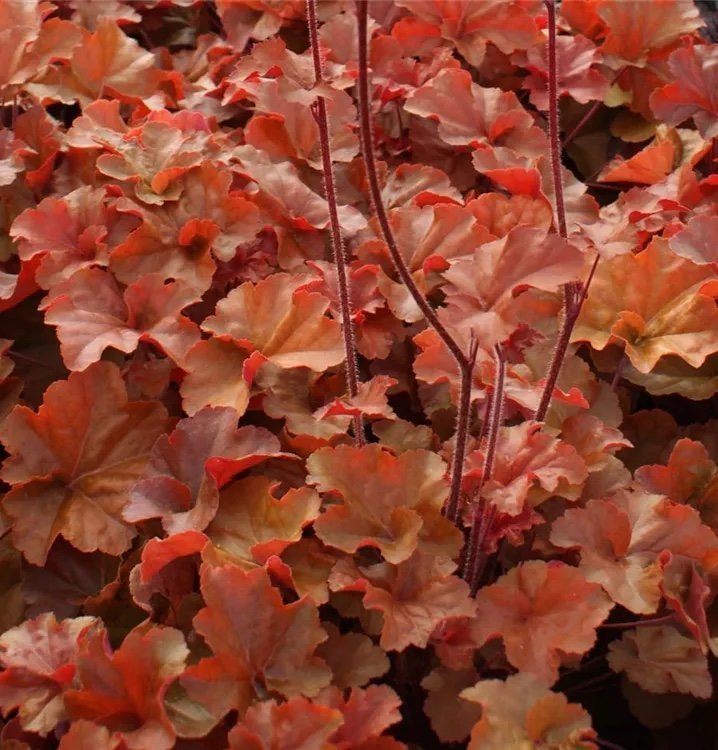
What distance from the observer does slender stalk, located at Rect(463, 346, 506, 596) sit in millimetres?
1141


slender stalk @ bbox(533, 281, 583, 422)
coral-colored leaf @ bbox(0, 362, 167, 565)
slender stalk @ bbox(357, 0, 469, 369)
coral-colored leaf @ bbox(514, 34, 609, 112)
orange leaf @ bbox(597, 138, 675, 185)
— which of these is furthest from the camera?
coral-colored leaf @ bbox(514, 34, 609, 112)

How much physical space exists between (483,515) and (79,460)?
23.5 inches

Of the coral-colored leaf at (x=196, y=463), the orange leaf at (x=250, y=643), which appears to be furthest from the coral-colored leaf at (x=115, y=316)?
the orange leaf at (x=250, y=643)

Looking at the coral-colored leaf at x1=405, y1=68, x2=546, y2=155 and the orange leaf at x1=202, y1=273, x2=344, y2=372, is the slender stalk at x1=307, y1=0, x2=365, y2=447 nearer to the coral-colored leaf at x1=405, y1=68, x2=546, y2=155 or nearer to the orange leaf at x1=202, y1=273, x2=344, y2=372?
the orange leaf at x1=202, y1=273, x2=344, y2=372

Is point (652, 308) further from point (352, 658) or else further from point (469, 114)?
point (352, 658)

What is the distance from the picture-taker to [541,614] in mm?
1152

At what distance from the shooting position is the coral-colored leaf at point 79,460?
1327mm

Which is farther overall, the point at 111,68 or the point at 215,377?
the point at 111,68

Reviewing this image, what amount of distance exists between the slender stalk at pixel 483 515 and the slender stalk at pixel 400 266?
0.03 meters

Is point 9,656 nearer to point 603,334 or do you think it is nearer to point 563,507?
point 563,507

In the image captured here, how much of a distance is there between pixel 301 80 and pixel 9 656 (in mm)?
820

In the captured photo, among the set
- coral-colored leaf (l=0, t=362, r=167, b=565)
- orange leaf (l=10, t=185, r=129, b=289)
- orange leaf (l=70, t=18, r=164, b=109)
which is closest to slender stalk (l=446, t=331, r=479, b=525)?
coral-colored leaf (l=0, t=362, r=167, b=565)

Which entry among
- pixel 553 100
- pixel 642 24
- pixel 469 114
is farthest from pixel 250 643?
pixel 642 24

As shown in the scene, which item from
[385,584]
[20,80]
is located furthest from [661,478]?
[20,80]
